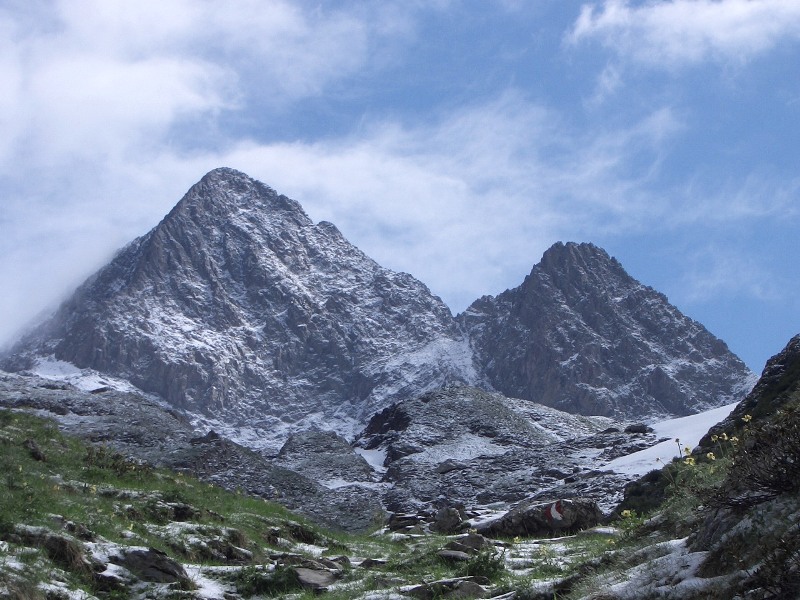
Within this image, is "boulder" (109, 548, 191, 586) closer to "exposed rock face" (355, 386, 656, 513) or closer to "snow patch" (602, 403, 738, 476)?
"exposed rock face" (355, 386, 656, 513)

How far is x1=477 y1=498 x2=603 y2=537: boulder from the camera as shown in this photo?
756 inches

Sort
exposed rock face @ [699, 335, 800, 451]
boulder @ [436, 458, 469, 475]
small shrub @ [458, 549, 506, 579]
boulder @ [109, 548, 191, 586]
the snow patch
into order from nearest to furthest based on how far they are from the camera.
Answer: small shrub @ [458, 549, 506, 579], boulder @ [109, 548, 191, 586], exposed rock face @ [699, 335, 800, 451], the snow patch, boulder @ [436, 458, 469, 475]

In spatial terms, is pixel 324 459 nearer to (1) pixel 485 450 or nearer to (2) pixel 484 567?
(1) pixel 485 450

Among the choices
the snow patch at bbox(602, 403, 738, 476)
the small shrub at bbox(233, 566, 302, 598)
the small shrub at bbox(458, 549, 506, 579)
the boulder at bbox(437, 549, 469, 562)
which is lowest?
the small shrub at bbox(233, 566, 302, 598)

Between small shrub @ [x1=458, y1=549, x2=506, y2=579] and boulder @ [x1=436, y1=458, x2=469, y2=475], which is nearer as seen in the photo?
small shrub @ [x1=458, y1=549, x2=506, y2=579]

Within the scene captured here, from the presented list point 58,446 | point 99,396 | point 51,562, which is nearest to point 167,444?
point 99,396

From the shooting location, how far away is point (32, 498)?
43.3ft

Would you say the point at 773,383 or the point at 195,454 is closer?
the point at 773,383

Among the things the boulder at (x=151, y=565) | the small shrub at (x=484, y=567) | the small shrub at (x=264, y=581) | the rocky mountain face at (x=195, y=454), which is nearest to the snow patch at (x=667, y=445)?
the rocky mountain face at (x=195, y=454)

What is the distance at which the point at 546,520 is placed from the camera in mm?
19750

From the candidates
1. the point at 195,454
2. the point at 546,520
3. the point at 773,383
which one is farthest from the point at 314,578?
the point at 195,454

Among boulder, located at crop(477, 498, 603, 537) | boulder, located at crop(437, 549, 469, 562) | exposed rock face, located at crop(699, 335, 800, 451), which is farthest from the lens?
exposed rock face, located at crop(699, 335, 800, 451)

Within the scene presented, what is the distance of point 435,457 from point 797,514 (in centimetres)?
6075

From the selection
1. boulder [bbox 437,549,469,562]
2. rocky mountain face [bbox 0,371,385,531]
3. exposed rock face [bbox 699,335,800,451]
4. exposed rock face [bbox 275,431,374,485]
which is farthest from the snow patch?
boulder [bbox 437,549,469,562]
